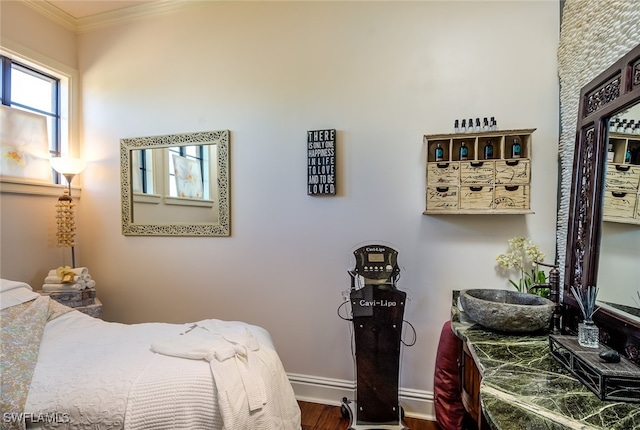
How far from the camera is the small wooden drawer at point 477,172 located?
6.22 ft

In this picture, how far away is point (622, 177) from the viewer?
120 cm

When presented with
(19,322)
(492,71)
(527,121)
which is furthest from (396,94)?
(19,322)

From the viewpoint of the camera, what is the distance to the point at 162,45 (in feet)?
8.86

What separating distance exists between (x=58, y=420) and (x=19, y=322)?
2.57ft

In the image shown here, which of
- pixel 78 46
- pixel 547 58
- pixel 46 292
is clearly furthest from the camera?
pixel 78 46

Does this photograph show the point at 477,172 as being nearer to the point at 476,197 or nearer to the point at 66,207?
the point at 476,197

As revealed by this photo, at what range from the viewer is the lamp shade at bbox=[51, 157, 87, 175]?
101 inches

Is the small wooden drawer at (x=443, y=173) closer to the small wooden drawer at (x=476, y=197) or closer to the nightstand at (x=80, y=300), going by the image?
the small wooden drawer at (x=476, y=197)

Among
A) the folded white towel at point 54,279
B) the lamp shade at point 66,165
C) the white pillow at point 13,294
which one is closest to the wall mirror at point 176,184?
the lamp shade at point 66,165

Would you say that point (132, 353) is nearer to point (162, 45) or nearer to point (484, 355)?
point (484, 355)

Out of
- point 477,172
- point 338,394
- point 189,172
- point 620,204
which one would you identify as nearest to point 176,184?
point 189,172

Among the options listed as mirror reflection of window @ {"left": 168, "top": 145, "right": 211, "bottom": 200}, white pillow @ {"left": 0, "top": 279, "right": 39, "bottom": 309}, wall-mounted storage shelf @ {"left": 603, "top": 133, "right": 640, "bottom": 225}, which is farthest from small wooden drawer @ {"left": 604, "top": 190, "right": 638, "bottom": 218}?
white pillow @ {"left": 0, "top": 279, "right": 39, "bottom": 309}

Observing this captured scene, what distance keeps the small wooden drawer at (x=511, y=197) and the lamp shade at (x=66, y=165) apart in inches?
127

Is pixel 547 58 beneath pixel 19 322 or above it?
above
